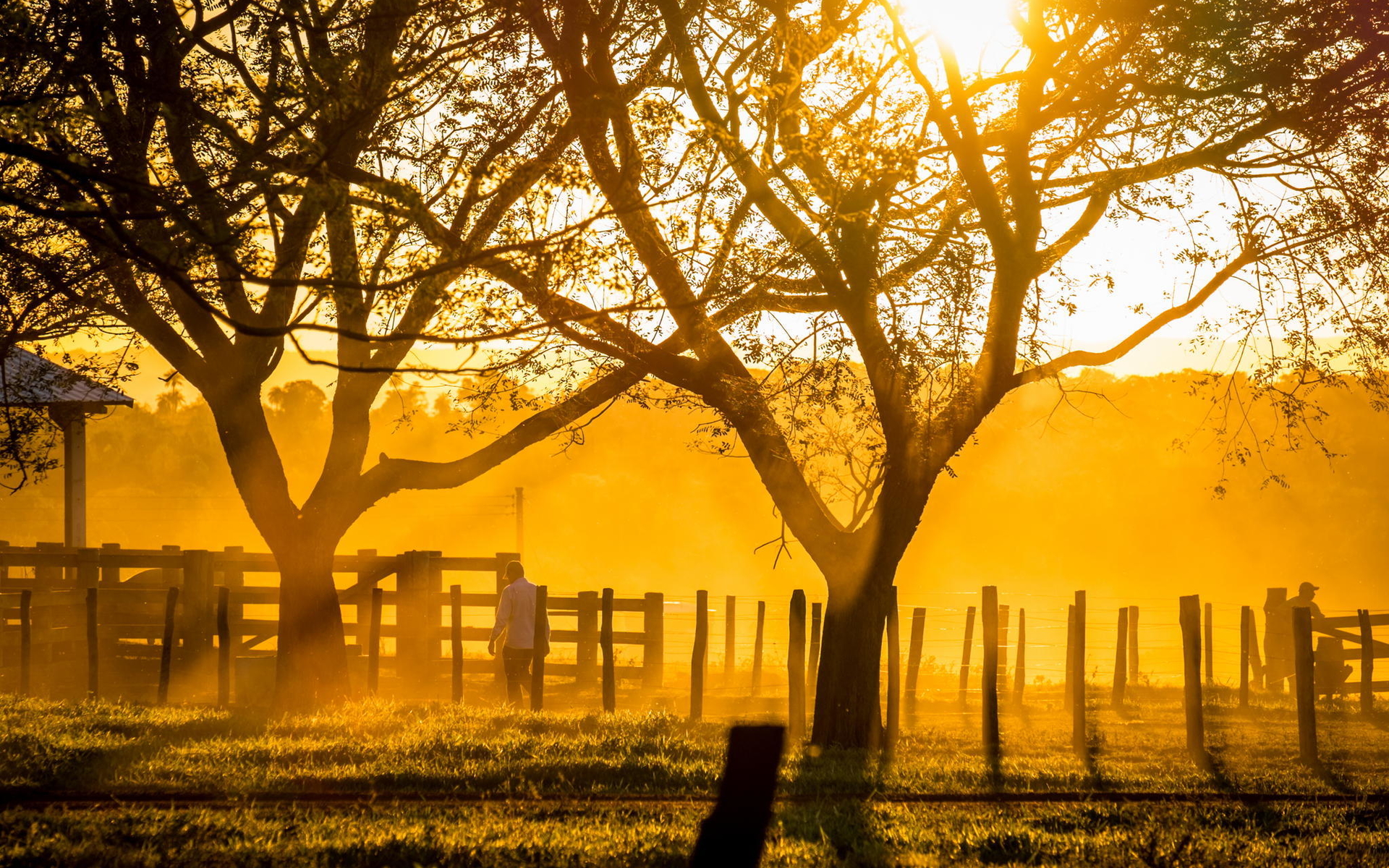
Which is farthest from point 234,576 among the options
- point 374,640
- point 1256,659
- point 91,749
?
point 1256,659

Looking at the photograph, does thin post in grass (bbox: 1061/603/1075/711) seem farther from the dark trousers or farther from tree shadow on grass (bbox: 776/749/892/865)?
the dark trousers

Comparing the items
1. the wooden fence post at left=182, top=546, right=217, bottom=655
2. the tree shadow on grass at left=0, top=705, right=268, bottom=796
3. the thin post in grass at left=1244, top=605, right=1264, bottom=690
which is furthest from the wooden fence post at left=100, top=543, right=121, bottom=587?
the thin post in grass at left=1244, top=605, right=1264, bottom=690

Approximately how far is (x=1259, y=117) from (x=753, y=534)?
81.9 m

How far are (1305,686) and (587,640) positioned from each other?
1136 cm

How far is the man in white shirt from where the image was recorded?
1570cm

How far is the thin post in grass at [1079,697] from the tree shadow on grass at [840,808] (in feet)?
9.34

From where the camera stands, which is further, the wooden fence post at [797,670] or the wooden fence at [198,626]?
the wooden fence at [198,626]

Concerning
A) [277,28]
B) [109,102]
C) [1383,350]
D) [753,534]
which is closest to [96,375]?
[109,102]

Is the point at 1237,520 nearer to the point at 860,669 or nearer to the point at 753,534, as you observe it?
the point at 753,534

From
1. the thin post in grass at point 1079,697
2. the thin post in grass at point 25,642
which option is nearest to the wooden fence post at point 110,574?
the thin post in grass at point 25,642

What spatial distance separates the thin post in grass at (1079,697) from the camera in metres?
13.0

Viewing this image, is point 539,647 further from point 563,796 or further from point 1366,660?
point 1366,660

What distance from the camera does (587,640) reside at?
65.5 ft

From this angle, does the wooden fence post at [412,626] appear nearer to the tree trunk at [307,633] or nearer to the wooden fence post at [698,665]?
the tree trunk at [307,633]
